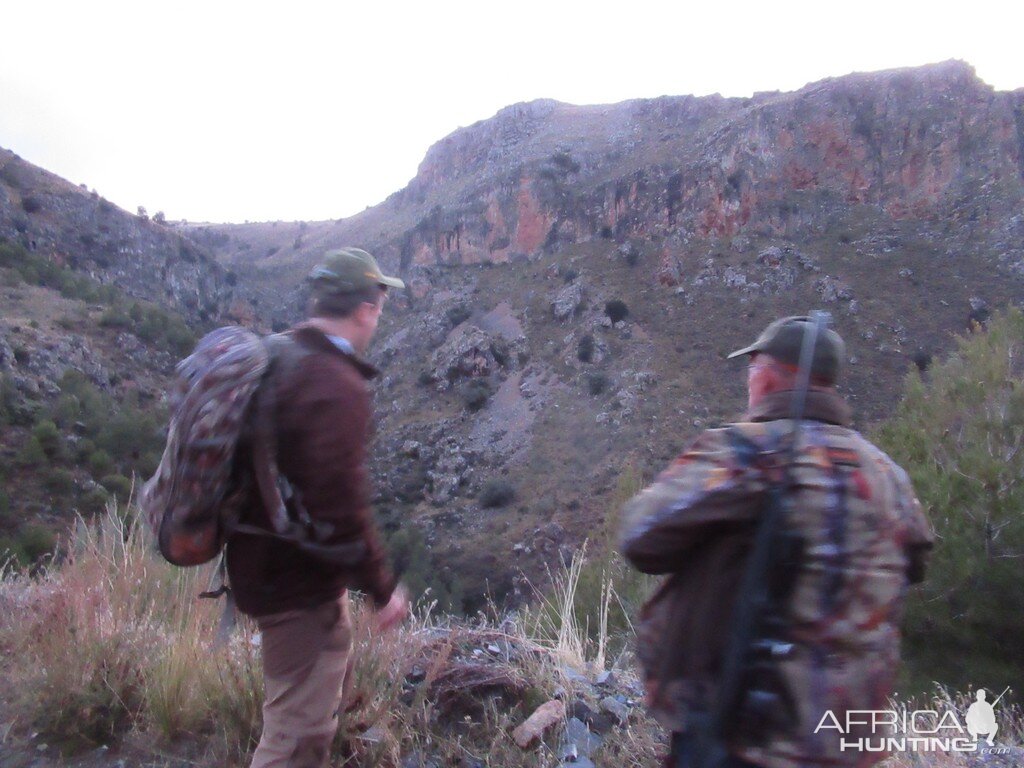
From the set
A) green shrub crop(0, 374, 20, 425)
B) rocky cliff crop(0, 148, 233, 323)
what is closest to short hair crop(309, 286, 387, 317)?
green shrub crop(0, 374, 20, 425)

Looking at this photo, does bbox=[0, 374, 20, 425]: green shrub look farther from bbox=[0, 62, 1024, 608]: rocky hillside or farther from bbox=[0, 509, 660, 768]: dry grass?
bbox=[0, 509, 660, 768]: dry grass

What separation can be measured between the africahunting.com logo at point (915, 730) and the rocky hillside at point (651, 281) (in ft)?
61.2

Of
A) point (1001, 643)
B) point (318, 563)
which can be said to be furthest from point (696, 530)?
point (1001, 643)

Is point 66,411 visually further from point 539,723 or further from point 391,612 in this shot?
point 391,612

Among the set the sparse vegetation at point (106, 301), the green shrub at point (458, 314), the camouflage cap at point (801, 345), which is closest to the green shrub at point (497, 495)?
the sparse vegetation at point (106, 301)

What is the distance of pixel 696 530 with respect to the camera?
1339 mm

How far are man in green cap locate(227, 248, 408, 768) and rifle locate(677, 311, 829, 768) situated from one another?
824mm

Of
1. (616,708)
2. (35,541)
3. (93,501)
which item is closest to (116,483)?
(93,501)

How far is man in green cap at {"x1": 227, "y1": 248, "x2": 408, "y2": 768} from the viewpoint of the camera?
5.26 feet

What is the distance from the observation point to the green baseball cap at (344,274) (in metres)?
1.90

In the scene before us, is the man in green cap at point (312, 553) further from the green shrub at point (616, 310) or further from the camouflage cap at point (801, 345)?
the green shrub at point (616, 310)

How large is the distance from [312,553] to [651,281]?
36735mm

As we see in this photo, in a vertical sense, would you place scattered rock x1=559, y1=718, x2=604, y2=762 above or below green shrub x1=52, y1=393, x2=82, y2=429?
above

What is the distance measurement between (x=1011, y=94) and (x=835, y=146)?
31.4 feet
